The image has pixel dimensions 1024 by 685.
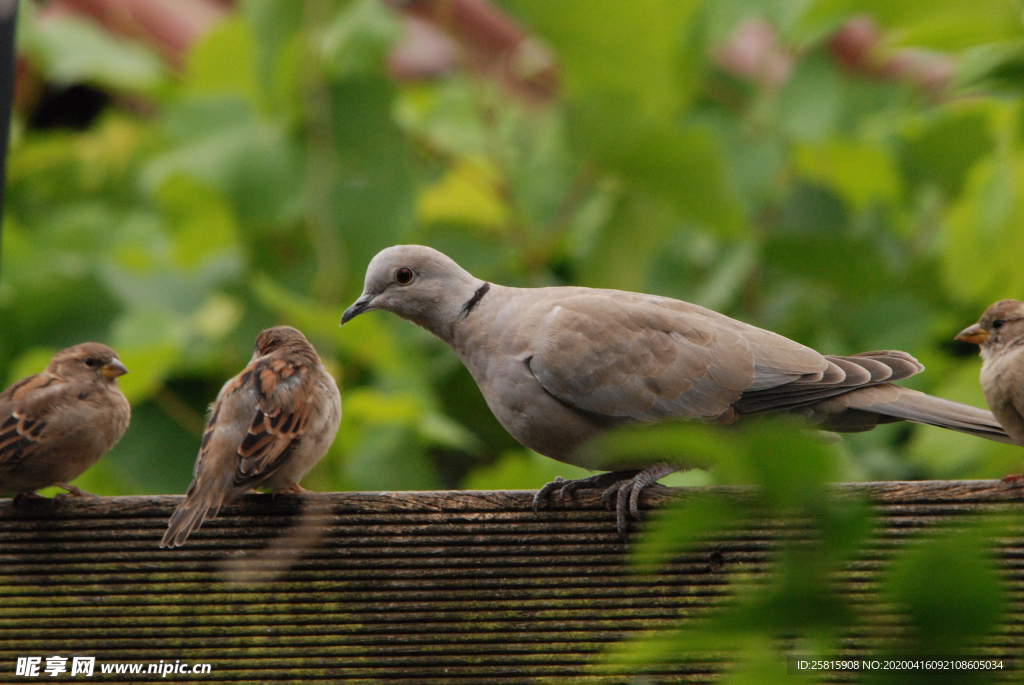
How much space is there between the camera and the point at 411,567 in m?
1.73

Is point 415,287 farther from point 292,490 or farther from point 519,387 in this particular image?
point 292,490

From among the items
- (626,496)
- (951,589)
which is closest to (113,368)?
(626,496)

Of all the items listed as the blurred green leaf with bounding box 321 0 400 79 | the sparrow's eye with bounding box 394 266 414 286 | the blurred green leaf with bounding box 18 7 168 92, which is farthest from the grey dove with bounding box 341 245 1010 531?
the blurred green leaf with bounding box 18 7 168 92

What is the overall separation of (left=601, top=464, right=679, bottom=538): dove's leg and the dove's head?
0.64m

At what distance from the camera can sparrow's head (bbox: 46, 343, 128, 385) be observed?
2166mm

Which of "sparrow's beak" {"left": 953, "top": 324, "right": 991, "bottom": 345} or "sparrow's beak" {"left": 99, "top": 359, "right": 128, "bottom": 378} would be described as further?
"sparrow's beak" {"left": 99, "top": 359, "right": 128, "bottom": 378}

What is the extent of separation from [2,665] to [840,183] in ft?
12.8

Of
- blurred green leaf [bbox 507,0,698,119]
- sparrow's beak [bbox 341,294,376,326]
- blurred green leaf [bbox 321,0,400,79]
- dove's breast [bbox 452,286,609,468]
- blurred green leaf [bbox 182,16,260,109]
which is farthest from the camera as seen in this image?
blurred green leaf [bbox 182,16,260,109]

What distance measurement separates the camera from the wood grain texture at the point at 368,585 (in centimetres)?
165

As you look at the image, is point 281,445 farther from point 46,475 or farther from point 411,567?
point 46,475

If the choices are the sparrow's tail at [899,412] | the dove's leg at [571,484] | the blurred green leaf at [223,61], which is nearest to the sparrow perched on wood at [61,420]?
the dove's leg at [571,484]

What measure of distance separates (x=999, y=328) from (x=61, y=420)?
6.06ft

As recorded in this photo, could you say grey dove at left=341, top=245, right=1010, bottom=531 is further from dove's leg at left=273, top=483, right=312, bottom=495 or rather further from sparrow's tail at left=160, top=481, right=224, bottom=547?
sparrow's tail at left=160, top=481, right=224, bottom=547

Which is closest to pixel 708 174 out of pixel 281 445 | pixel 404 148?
pixel 404 148
